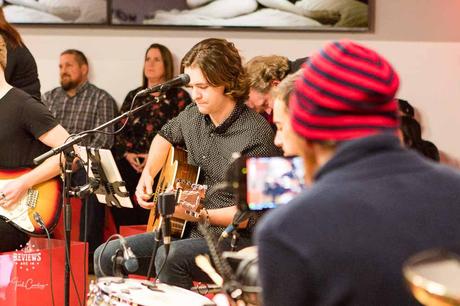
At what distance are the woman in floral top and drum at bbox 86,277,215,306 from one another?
130 inches

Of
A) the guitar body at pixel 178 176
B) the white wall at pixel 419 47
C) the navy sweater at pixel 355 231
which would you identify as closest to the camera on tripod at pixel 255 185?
the navy sweater at pixel 355 231

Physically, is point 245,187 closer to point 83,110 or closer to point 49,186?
point 49,186

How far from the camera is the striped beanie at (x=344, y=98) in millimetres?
1408

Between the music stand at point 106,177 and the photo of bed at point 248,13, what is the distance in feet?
9.00

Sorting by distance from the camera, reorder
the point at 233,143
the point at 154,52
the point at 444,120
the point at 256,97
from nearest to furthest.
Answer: the point at 233,143 < the point at 256,97 < the point at 444,120 < the point at 154,52

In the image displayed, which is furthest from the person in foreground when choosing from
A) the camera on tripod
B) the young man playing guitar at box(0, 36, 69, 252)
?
the young man playing guitar at box(0, 36, 69, 252)

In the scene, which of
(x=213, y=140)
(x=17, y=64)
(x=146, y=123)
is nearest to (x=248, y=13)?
(x=146, y=123)

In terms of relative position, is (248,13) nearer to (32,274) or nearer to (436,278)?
(32,274)

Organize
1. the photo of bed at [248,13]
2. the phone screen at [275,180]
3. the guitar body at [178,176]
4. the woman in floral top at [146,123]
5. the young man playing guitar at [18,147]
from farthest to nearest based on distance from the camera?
the woman in floral top at [146,123] < the photo of bed at [248,13] < the young man playing guitar at [18,147] < the guitar body at [178,176] < the phone screen at [275,180]

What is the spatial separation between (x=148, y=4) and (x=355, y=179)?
17.0 feet

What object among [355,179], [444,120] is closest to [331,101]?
[355,179]

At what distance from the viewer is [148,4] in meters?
6.39

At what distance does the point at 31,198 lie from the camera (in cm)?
418

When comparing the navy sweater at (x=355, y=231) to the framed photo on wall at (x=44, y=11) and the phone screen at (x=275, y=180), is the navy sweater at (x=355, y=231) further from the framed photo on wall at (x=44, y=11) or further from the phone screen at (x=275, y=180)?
the framed photo on wall at (x=44, y=11)
